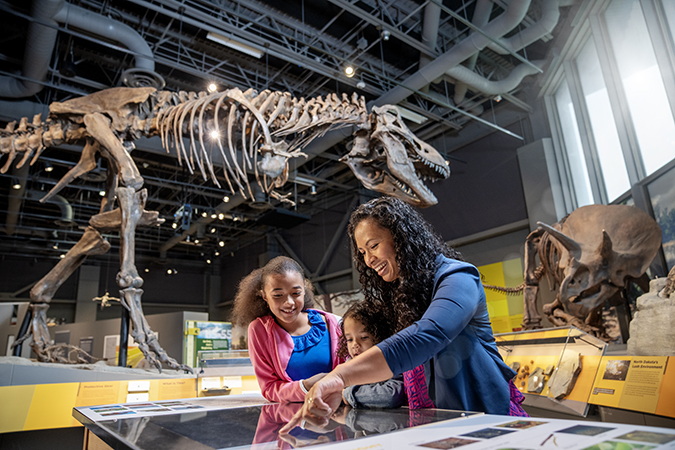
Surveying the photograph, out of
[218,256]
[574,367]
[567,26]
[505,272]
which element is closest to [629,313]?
[574,367]

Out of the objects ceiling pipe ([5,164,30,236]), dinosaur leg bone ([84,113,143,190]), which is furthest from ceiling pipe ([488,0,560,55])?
ceiling pipe ([5,164,30,236])

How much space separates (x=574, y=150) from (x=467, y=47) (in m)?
2.66

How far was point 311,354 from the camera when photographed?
6.48 feet

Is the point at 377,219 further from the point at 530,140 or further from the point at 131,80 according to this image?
the point at 530,140

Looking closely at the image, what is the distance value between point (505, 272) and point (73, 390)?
24.7 ft

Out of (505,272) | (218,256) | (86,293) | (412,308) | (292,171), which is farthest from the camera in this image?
(218,256)

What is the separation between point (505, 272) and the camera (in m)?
8.60

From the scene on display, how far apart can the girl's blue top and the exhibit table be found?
534 mm

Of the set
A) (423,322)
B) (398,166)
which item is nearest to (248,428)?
(423,322)

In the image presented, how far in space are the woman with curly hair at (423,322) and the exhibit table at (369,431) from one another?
0.11 m

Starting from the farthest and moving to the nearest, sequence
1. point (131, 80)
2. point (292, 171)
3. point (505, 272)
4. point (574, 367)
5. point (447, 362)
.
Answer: point (292, 171) → point (505, 272) → point (131, 80) → point (574, 367) → point (447, 362)

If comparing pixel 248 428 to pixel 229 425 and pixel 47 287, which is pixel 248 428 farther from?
pixel 47 287

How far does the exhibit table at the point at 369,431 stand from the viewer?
2.43 ft

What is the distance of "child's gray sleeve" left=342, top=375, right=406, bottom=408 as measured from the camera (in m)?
1.45
